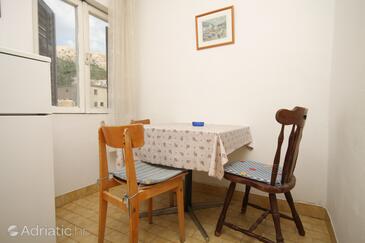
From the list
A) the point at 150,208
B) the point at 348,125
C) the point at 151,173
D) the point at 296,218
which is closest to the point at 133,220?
the point at 151,173

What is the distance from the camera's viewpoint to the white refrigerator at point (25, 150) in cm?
87

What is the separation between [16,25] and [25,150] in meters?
1.09

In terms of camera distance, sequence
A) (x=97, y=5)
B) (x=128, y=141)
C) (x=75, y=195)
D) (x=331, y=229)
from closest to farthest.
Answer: (x=128, y=141) < (x=331, y=229) < (x=75, y=195) < (x=97, y=5)

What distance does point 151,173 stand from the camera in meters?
1.18

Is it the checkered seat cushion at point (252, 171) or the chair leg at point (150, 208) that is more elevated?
the checkered seat cushion at point (252, 171)

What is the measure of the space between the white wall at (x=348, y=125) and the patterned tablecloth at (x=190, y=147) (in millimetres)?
624

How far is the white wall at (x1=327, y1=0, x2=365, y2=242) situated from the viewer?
33.0 inches

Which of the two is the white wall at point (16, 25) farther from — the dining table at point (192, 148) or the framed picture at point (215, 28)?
the framed picture at point (215, 28)

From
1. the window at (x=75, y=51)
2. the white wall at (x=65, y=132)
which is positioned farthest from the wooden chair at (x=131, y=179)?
the window at (x=75, y=51)

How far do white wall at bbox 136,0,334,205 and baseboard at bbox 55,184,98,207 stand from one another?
1.06 m

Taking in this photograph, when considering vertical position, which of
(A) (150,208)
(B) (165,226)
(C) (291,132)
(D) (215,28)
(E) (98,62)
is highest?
(D) (215,28)

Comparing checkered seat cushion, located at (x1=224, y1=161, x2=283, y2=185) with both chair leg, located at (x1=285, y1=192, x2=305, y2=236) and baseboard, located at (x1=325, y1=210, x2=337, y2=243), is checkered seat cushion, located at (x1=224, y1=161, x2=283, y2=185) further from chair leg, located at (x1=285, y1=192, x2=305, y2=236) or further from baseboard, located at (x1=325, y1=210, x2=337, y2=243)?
baseboard, located at (x1=325, y1=210, x2=337, y2=243)

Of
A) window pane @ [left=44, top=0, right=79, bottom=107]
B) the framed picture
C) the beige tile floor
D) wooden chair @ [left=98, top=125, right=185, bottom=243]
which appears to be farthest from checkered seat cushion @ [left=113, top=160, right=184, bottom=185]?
the framed picture

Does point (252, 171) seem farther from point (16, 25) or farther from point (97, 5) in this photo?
point (97, 5)
